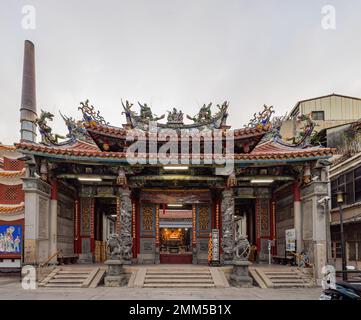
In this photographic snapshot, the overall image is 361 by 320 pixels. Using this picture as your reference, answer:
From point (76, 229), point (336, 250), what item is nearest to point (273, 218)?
point (336, 250)

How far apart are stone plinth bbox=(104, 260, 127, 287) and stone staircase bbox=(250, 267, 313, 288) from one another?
5.14 metres

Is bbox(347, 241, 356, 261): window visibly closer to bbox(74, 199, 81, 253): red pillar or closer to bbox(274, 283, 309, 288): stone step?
bbox(274, 283, 309, 288): stone step

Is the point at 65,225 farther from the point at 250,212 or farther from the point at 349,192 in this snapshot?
the point at 349,192

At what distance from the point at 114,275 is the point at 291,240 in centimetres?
769

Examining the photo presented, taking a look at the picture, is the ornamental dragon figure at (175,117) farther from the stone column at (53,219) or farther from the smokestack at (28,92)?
the smokestack at (28,92)

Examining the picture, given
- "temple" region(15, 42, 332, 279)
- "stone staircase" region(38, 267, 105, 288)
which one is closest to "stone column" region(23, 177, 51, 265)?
"temple" region(15, 42, 332, 279)

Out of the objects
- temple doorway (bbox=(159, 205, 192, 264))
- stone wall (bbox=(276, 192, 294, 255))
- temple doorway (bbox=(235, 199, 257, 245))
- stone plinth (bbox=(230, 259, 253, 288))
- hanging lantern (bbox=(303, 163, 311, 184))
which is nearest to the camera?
stone plinth (bbox=(230, 259, 253, 288))

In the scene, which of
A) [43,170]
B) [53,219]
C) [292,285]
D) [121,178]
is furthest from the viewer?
[53,219]

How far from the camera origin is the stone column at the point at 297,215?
59.3 ft

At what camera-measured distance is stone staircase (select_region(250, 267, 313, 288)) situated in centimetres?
1594

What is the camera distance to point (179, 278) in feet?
53.7

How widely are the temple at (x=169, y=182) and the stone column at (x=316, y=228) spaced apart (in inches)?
1.6

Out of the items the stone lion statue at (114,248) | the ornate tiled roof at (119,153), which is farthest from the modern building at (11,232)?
the stone lion statue at (114,248)
